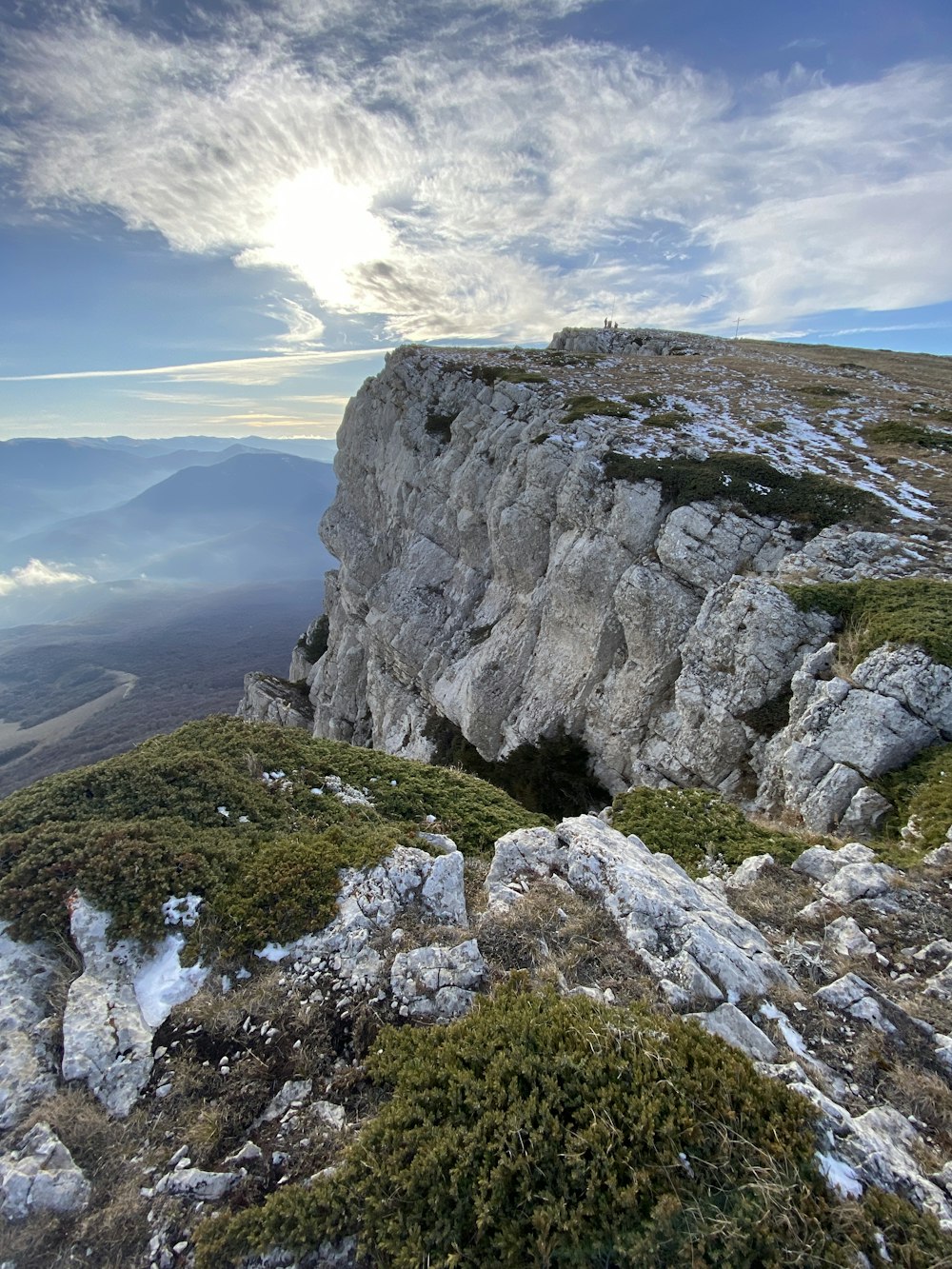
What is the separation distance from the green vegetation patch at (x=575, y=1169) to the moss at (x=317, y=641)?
61.2 meters

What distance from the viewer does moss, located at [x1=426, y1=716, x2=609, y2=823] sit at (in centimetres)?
2792

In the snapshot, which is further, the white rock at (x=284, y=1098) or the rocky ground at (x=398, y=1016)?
the white rock at (x=284, y=1098)

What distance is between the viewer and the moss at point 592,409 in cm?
3394

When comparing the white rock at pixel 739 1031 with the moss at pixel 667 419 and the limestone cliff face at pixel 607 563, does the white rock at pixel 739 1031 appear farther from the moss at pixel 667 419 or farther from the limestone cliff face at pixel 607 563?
the moss at pixel 667 419

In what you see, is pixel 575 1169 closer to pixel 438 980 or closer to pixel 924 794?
pixel 438 980

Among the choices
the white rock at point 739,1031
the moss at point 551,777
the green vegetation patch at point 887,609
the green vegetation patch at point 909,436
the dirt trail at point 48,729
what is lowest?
the dirt trail at point 48,729

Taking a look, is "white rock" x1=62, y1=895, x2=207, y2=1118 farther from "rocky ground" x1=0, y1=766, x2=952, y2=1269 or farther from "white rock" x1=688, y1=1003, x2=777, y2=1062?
"white rock" x1=688, y1=1003, x2=777, y2=1062

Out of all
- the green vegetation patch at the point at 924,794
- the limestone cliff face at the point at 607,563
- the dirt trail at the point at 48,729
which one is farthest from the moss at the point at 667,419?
the dirt trail at the point at 48,729

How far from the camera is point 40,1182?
5441 mm

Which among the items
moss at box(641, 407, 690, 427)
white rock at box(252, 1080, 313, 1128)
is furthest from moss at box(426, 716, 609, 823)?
white rock at box(252, 1080, 313, 1128)

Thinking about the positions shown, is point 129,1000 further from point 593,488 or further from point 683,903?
point 593,488

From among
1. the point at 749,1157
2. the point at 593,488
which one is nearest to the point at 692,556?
the point at 593,488

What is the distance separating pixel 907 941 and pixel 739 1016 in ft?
13.6

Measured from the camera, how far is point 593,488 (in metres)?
28.9
